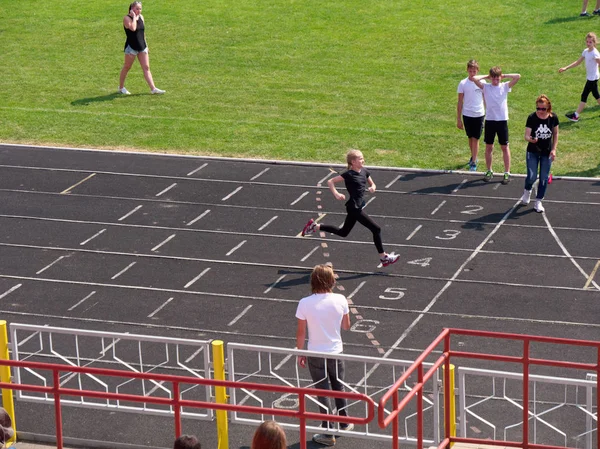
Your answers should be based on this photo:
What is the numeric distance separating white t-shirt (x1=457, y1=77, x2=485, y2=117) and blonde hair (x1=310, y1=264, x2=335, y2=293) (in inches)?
362

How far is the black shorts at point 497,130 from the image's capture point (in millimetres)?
17422

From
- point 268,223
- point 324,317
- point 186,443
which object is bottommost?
point 268,223

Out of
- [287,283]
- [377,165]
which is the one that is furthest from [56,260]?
[377,165]

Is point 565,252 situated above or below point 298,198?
below

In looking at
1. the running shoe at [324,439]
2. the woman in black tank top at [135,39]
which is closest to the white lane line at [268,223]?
the running shoe at [324,439]

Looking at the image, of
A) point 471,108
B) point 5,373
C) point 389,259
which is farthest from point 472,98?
point 5,373

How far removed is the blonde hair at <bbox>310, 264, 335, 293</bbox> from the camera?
9.38m

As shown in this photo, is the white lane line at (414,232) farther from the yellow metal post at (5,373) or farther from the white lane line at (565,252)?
the yellow metal post at (5,373)

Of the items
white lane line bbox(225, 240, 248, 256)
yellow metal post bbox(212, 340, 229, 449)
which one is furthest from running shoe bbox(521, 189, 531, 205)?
yellow metal post bbox(212, 340, 229, 449)

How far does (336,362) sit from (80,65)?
62.6ft

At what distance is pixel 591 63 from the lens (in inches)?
816

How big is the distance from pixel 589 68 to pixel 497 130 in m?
4.40

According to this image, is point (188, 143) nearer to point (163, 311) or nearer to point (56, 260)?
point (56, 260)

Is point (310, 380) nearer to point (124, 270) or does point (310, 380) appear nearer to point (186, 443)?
point (186, 443)
